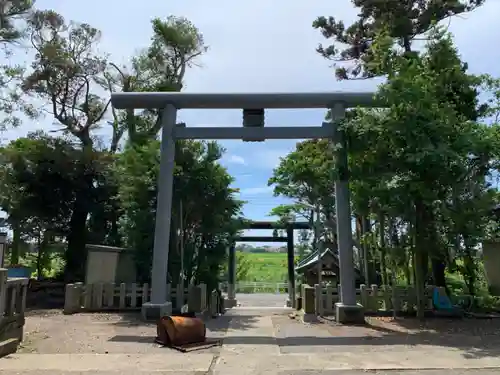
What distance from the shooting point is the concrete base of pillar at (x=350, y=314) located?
29.2 ft

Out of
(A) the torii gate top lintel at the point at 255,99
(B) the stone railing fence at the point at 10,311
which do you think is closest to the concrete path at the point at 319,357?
(B) the stone railing fence at the point at 10,311

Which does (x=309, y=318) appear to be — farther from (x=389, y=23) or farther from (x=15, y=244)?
(x=15, y=244)

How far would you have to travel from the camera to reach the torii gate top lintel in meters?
9.45

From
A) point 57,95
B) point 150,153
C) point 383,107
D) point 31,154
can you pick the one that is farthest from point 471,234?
point 57,95

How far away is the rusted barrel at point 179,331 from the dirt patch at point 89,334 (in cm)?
18

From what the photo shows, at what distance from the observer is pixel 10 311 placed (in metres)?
6.13

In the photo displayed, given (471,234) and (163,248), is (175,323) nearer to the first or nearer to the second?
(163,248)

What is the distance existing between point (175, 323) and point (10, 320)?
2.32m

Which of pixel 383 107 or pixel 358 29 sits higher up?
pixel 358 29

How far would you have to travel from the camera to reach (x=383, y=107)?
8.55m

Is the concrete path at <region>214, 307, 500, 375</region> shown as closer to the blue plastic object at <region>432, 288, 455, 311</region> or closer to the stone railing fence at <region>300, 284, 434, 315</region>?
the stone railing fence at <region>300, 284, 434, 315</region>

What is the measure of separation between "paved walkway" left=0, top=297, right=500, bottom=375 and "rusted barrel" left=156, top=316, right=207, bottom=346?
0.23 metres

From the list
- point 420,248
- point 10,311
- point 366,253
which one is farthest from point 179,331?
point 366,253

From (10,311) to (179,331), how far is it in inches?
95.2
